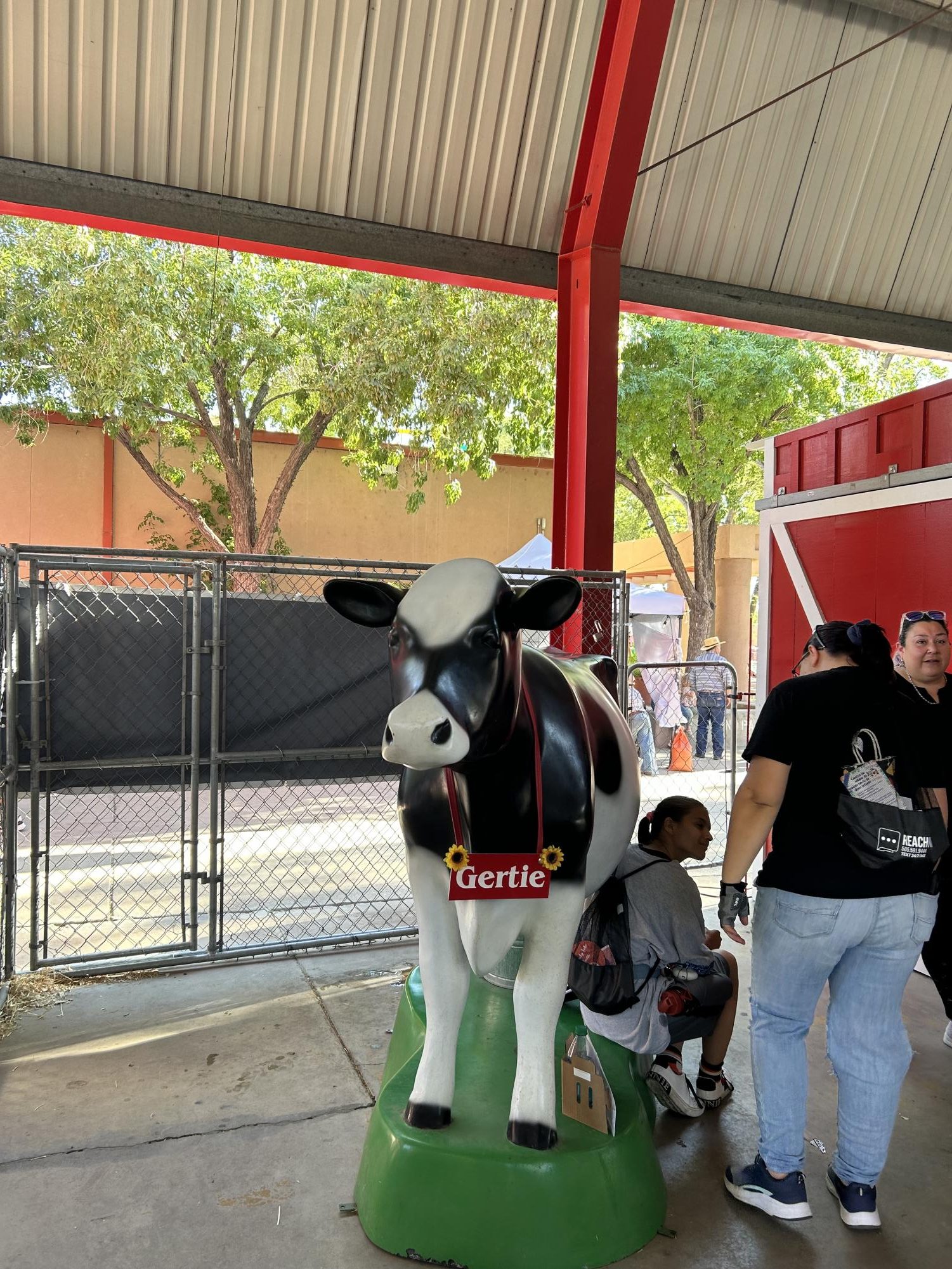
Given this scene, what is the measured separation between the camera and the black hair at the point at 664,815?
3.32 metres

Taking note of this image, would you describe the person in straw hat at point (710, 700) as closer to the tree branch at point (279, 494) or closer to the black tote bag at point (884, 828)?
the tree branch at point (279, 494)

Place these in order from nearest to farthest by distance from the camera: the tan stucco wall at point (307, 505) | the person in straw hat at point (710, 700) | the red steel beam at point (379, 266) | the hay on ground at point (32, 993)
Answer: the hay on ground at point (32, 993) → the red steel beam at point (379, 266) → the person in straw hat at point (710, 700) → the tan stucco wall at point (307, 505)

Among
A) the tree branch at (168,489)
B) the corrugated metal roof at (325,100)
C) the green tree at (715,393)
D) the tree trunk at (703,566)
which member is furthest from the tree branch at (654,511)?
the corrugated metal roof at (325,100)

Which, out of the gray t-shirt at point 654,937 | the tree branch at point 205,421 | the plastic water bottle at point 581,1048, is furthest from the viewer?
the tree branch at point 205,421

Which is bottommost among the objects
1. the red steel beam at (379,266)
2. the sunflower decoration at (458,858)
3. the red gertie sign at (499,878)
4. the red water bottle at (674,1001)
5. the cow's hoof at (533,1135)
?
the cow's hoof at (533,1135)

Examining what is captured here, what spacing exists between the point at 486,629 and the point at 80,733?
3.14 metres

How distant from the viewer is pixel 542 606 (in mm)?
2377

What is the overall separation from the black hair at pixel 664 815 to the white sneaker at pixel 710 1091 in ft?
2.97

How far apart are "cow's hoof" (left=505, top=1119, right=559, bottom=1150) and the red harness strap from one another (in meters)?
0.77

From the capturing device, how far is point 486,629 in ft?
7.43

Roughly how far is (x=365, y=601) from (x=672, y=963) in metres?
1.61

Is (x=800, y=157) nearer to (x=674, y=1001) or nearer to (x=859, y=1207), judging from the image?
(x=674, y=1001)

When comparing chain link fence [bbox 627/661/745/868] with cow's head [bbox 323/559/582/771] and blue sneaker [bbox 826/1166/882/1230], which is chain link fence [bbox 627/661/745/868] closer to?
blue sneaker [bbox 826/1166/882/1230]

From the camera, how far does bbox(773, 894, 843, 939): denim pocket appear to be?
269cm
